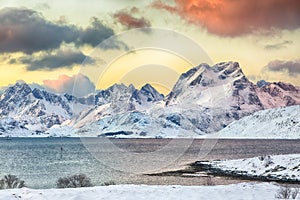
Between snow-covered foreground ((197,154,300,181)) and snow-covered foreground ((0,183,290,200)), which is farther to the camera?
snow-covered foreground ((197,154,300,181))

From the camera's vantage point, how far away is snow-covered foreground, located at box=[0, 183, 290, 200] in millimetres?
30188

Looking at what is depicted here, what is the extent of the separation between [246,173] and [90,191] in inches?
2217

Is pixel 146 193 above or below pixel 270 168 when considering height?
above

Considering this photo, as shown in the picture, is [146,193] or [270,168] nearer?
[146,193]

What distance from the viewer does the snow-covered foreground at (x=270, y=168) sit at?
72.0 meters

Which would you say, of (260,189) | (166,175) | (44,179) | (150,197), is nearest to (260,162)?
(166,175)

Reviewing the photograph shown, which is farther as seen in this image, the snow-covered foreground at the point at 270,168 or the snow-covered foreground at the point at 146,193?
the snow-covered foreground at the point at 270,168

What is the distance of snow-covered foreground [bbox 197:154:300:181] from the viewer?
2835 inches

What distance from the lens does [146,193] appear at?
32156mm

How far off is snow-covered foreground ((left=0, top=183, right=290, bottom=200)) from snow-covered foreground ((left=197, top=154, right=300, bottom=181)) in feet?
119

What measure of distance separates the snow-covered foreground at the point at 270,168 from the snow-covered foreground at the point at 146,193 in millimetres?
36338

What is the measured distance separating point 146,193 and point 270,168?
54227mm

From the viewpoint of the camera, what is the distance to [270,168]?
80.6 metres

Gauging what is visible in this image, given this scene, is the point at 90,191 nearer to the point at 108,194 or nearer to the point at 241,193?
the point at 108,194
